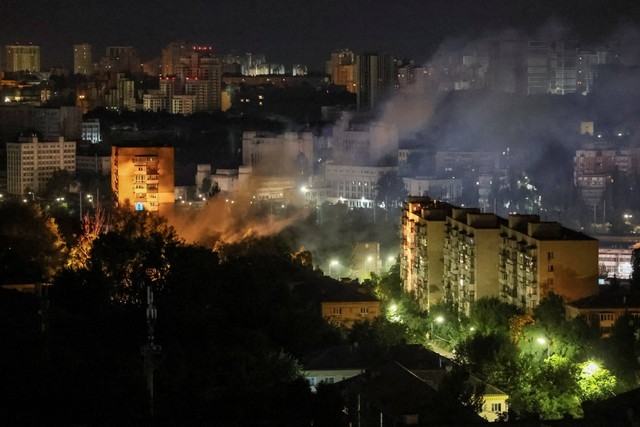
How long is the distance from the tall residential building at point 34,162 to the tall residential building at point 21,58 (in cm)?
996

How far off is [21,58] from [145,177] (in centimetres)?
1486

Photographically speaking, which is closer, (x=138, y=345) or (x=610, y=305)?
(x=138, y=345)

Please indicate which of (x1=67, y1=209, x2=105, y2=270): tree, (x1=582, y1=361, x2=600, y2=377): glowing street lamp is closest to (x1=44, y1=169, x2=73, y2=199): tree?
(x1=67, y1=209, x2=105, y2=270): tree

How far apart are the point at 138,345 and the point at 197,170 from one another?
13497mm

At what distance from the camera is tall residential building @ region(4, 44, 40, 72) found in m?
28.8

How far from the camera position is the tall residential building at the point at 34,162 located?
18250 mm

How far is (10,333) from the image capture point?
615 cm

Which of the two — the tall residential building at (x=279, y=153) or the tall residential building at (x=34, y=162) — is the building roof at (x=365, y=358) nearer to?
the tall residential building at (x=34, y=162)

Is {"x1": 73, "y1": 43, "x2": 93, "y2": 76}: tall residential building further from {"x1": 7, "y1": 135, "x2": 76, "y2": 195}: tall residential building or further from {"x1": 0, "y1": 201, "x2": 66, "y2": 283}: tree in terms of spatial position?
{"x1": 0, "y1": 201, "x2": 66, "y2": 283}: tree

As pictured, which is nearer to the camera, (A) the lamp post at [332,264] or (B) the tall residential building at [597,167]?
(A) the lamp post at [332,264]

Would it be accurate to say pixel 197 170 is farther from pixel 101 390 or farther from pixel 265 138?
pixel 101 390

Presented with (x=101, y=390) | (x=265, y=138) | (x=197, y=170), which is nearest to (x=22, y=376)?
(x=101, y=390)

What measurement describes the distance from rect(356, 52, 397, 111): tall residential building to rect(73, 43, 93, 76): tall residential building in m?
5.69

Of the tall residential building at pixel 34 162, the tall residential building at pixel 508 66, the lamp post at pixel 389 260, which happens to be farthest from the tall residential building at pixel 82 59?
the lamp post at pixel 389 260
